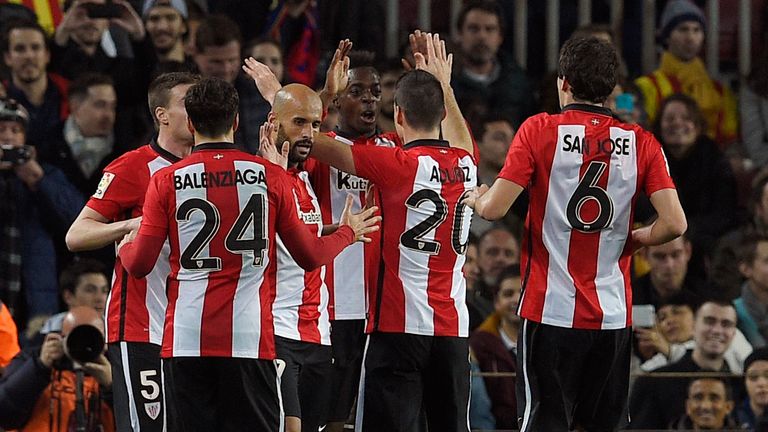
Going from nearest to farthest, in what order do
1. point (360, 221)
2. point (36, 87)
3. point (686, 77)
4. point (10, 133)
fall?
1. point (360, 221)
2. point (10, 133)
3. point (36, 87)
4. point (686, 77)

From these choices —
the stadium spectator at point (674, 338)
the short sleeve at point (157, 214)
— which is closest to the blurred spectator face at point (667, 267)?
the stadium spectator at point (674, 338)

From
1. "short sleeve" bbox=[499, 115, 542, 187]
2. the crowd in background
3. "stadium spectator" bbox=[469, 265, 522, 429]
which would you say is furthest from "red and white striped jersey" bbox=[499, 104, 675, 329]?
"stadium spectator" bbox=[469, 265, 522, 429]

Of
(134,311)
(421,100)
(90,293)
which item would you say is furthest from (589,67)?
(90,293)

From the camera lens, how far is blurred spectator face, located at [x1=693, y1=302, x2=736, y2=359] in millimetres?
10281

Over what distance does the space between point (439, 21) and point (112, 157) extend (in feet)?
11.3

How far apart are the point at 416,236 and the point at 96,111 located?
13.1 feet

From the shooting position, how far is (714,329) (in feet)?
33.8

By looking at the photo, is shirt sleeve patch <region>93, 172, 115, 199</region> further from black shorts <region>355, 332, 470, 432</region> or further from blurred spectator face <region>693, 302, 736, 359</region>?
blurred spectator face <region>693, 302, 736, 359</region>

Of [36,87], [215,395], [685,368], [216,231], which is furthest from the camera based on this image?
[36,87]

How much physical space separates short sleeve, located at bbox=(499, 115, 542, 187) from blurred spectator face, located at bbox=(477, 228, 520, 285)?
164 inches

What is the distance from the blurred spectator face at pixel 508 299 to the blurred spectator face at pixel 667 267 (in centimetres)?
137

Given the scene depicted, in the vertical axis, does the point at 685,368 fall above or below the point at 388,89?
below

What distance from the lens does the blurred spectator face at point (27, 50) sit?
11.1 metres

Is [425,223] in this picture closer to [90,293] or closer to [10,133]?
[90,293]
